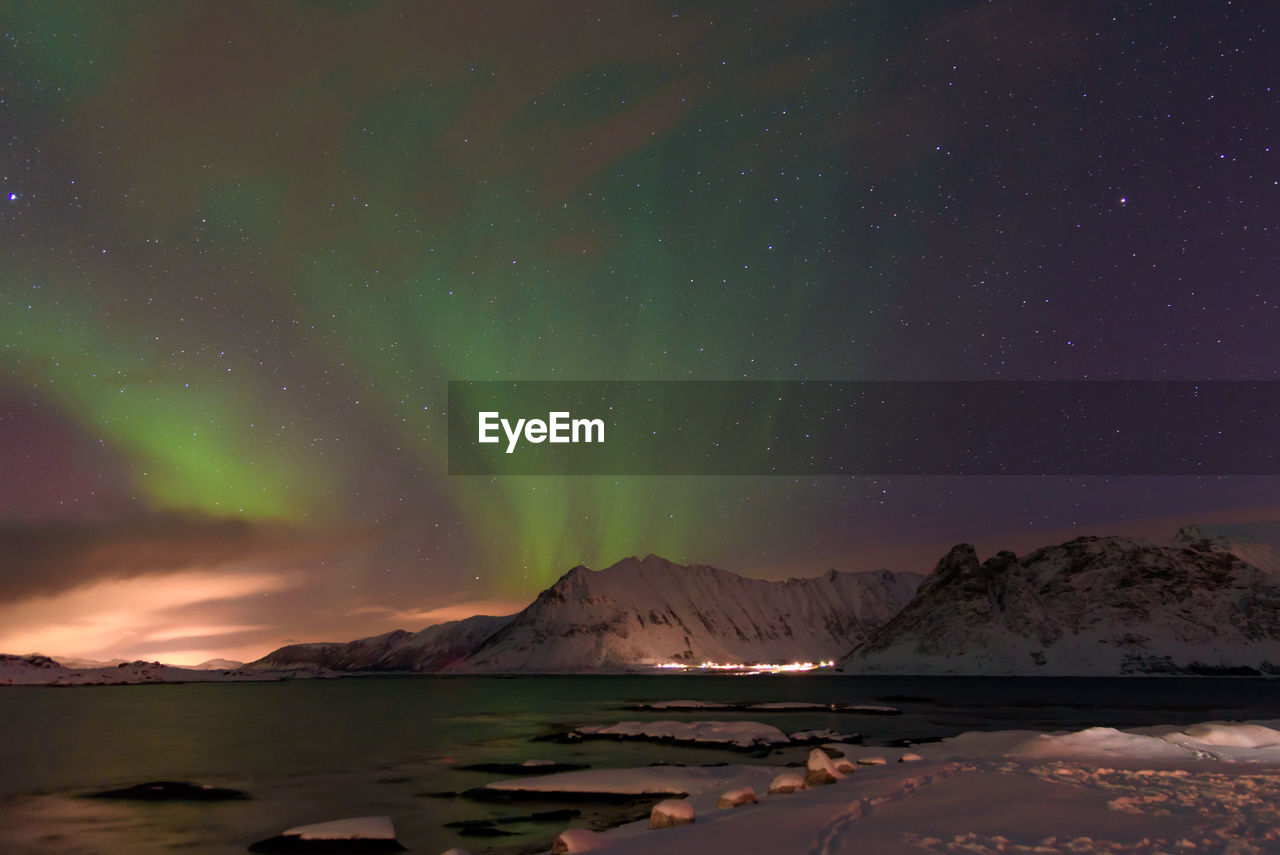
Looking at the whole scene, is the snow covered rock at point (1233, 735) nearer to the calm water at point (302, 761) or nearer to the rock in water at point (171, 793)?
the calm water at point (302, 761)

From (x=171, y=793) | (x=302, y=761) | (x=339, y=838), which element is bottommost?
(x=302, y=761)

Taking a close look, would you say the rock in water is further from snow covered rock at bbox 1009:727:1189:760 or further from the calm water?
snow covered rock at bbox 1009:727:1189:760

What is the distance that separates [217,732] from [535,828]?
255 ft

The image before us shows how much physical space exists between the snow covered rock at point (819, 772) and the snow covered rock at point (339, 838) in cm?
1411

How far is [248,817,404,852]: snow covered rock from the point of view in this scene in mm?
29078

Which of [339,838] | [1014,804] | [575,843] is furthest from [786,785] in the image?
[339,838]

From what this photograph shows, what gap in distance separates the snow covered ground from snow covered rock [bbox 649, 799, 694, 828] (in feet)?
1.12

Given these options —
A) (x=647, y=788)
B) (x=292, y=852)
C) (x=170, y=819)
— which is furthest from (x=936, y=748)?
(x=170, y=819)

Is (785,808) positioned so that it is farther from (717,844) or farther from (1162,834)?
(1162,834)

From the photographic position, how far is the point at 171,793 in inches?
1799

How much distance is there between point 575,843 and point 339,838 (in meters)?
12.6

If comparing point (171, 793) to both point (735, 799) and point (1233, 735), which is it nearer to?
point (735, 799)

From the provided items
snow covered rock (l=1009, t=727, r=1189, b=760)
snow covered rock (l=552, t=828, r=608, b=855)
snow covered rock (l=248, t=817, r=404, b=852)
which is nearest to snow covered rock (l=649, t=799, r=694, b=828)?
snow covered rock (l=552, t=828, r=608, b=855)

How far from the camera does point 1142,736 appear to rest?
41344 millimetres
